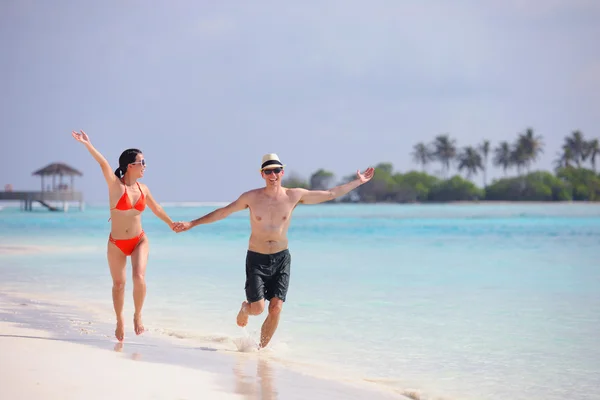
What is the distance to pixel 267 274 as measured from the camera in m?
6.64

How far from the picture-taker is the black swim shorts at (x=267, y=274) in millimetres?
6613

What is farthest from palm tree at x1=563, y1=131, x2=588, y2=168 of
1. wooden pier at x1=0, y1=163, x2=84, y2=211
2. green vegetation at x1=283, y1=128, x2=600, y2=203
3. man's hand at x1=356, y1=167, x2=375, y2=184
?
man's hand at x1=356, y1=167, x2=375, y2=184

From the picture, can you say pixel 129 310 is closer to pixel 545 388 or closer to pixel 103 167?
pixel 103 167

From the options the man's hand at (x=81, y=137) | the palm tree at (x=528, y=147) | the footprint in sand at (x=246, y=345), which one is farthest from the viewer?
the palm tree at (x=528, y=147)

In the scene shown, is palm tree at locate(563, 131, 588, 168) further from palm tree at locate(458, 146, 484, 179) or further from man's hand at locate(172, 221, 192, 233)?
man's hand at locate(172, 221, 192, 233)

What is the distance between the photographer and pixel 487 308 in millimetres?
11297

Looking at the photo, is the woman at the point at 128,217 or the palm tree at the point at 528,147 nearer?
the woman at the point at 128,217

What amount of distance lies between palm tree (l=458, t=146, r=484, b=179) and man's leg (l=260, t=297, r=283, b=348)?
123m

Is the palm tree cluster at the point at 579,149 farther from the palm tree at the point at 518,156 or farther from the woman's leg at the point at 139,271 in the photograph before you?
the woman's leg at the point at 139,271

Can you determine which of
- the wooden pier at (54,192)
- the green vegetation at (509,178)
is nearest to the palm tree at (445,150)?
the green vegetation at (509,178)

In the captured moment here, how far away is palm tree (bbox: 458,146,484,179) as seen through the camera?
12681 centimetres

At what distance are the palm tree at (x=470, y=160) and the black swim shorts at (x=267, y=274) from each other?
123694 millimetres

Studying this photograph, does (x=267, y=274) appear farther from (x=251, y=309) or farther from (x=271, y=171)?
(x=271, y=171)

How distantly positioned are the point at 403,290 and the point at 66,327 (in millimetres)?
6850
